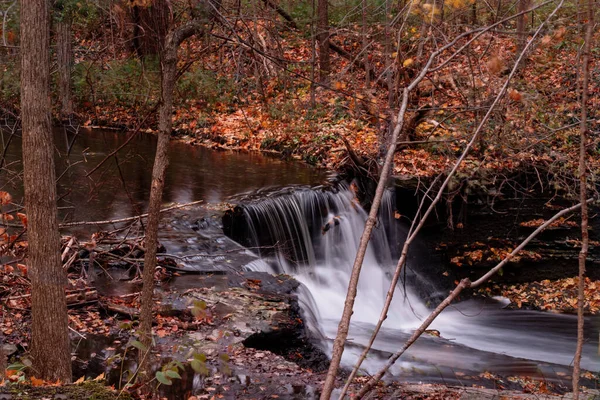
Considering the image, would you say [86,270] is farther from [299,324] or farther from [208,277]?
[299,324]

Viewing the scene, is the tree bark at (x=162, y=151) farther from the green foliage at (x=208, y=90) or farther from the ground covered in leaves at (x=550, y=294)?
the green foliage at (x=208, y=90)

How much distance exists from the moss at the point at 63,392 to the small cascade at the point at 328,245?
18.9 ft

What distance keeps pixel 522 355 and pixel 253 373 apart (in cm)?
482

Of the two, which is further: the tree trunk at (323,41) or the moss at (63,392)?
the tree trunk at (323,41)

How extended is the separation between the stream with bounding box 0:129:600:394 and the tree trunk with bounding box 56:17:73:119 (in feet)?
11.6

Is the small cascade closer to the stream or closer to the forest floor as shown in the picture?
the stream

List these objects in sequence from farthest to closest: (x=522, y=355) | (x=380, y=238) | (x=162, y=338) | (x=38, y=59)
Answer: (x=380, y=238)
(x=522, y=355)
(x=162, y=338)
(x=38, y=59)

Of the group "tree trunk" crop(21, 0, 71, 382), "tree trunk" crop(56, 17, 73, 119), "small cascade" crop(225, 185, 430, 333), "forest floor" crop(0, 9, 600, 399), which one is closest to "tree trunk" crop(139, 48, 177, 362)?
"forest floor" crop(0, 9, 600, 399)

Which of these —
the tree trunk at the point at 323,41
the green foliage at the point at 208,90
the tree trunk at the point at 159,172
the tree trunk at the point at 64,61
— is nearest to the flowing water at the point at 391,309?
the tree trunk at the point at 159,172

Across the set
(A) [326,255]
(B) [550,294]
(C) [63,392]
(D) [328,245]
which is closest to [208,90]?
(D) [328,245]

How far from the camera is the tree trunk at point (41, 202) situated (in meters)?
4.14

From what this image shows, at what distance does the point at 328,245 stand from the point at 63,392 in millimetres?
8242

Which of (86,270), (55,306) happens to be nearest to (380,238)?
(86,270)

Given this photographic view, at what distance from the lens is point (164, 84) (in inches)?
167
